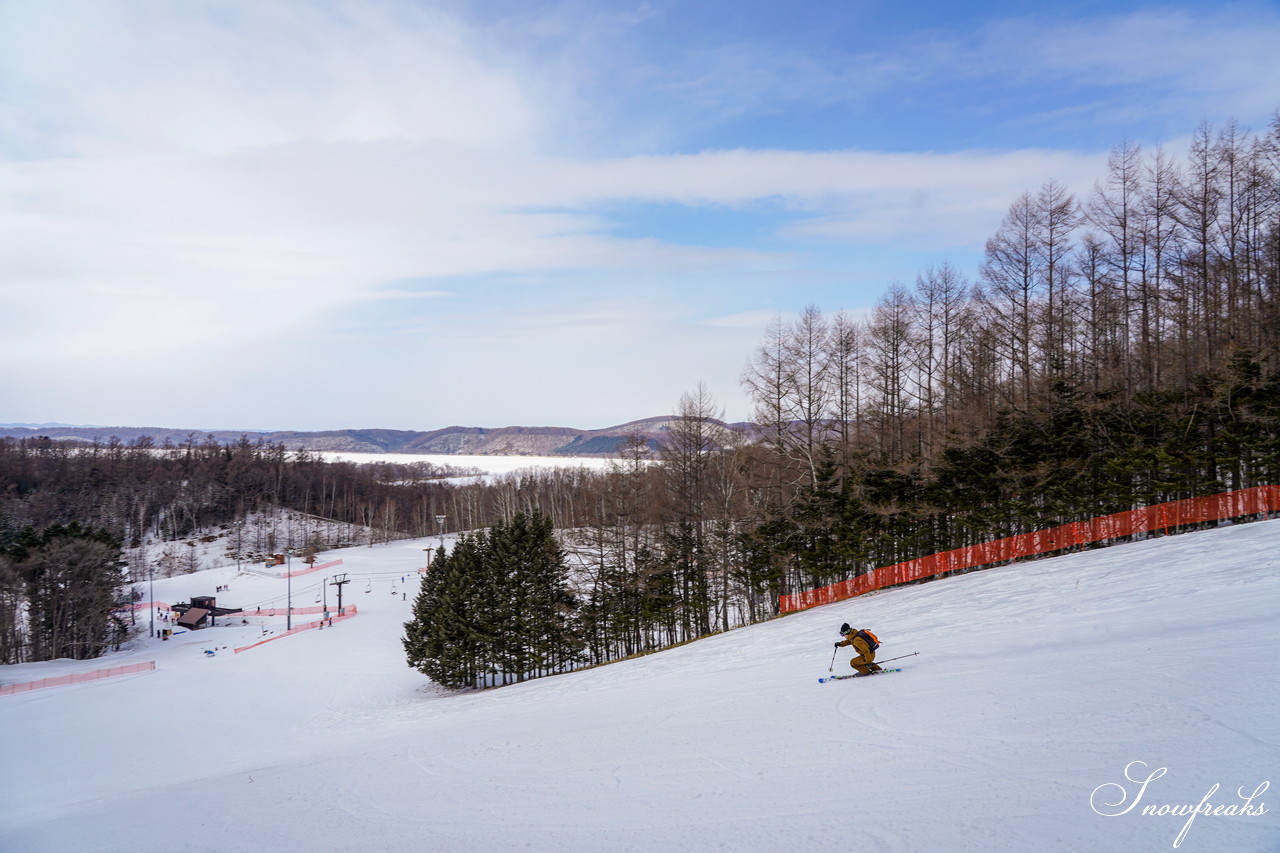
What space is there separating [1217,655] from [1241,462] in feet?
60.8

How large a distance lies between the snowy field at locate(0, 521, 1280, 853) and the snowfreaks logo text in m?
0.03

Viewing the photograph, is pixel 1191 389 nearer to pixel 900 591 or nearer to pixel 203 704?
pixel 900 591

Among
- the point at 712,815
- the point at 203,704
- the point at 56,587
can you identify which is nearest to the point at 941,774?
the point at 712,815

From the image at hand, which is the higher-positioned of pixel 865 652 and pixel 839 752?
pixel 839 752

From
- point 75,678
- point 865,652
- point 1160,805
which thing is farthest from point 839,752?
point 75,678

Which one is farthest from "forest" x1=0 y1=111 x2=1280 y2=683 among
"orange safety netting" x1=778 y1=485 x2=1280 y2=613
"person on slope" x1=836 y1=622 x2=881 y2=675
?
"person on slope" x1=836 y1=622 x2=881 y2=675

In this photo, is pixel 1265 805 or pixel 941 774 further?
pixel 941 774

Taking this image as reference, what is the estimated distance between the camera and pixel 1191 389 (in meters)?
22.8

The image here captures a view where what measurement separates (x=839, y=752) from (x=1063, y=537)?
20.8m

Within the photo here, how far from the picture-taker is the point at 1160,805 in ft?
16.9

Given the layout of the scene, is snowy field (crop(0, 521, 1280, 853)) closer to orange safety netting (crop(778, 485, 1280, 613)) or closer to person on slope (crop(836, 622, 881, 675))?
person on slope (crop(836, 622, 881, 675))

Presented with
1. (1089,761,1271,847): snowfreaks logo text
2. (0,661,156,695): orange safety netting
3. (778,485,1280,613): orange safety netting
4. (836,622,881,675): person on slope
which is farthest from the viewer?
(0,661,156,695): orange safety netting

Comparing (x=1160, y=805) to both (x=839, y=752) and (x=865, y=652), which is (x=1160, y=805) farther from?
(x=865, y=652)

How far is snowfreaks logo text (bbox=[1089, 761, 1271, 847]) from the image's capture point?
4863mm
